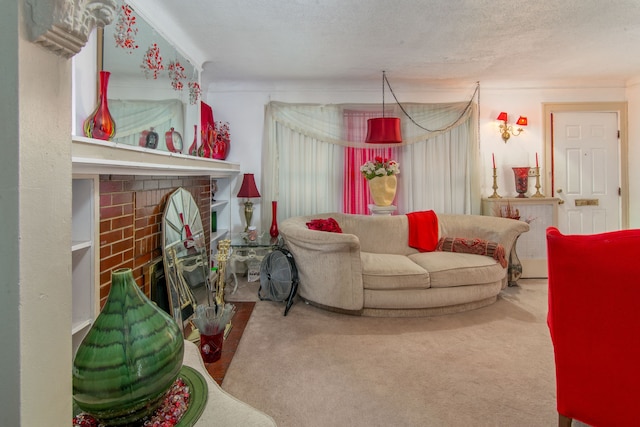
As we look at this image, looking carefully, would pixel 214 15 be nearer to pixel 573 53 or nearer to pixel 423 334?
pixel 423 334

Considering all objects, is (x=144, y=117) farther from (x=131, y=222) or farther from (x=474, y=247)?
(x=474, y=247)

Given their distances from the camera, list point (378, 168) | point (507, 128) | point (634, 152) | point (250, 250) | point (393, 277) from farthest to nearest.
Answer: point (507, 128)
point (634, 152)
point (378, 168)
point (250, 250)
point (393, 277)

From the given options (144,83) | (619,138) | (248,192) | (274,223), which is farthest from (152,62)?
(619,138)

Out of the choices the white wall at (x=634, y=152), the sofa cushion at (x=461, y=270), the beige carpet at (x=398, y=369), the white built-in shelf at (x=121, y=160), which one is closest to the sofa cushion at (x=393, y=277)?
the sofa cushion at (x=461, y=270)

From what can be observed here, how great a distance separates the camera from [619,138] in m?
4.20

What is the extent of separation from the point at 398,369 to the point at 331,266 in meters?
1.00

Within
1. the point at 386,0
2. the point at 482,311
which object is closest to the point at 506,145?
the point at 482,311

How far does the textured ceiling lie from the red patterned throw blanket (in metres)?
1.78

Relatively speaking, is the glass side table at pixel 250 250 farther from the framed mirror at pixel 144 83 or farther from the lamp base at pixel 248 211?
the framed mirror at pixel 144 83

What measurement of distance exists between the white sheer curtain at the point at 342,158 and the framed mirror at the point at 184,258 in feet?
4.57

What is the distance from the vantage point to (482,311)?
3.01m

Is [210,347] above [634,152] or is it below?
below

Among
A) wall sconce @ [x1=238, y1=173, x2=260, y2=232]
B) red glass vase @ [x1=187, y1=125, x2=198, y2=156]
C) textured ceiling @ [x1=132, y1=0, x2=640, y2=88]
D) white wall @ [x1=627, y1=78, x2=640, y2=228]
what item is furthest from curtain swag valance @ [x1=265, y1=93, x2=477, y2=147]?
white wall @ [x1=627, y1=78, x2=640, y2=228]

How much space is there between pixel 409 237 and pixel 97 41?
3.05 metres
